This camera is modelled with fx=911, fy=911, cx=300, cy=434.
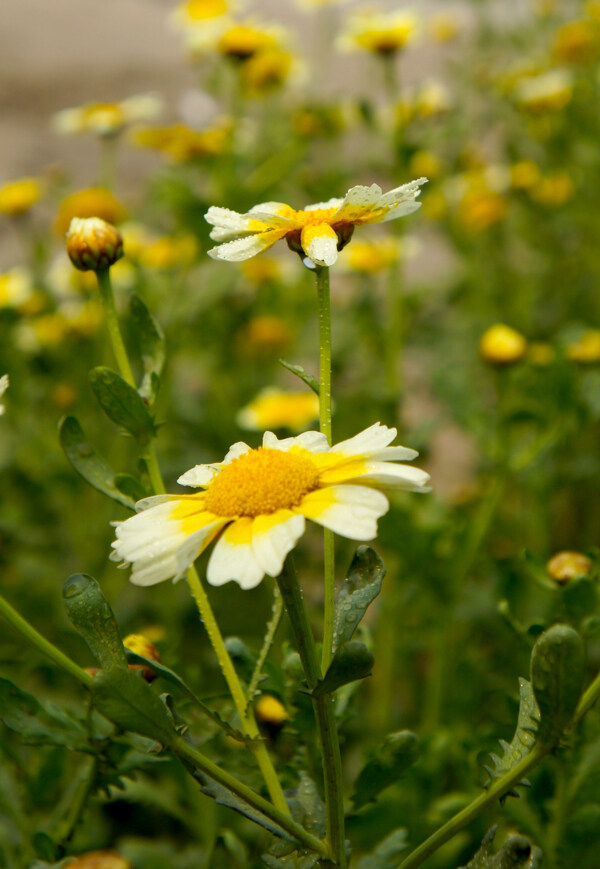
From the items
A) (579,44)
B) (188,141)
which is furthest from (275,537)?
(579,44)

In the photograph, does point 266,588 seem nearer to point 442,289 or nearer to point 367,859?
point 442,289

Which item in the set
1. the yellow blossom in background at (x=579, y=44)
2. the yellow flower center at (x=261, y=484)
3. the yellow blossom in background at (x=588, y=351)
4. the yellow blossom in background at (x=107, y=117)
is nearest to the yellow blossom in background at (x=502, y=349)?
the yellow blossom in background at (x=588, y=351)

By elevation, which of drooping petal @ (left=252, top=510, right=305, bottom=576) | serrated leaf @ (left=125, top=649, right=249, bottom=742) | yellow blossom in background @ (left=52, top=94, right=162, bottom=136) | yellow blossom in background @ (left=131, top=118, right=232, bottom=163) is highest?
drooping petal @ (left=252, top=510, right=305, bottom=576)

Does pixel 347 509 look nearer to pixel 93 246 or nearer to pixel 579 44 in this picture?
pixel 93 246

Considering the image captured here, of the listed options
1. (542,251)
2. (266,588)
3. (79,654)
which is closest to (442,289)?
(542,251)

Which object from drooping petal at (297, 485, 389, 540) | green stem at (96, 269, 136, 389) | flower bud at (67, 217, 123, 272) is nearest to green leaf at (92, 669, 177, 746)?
drooping petal at (297, 485, 389, 540)

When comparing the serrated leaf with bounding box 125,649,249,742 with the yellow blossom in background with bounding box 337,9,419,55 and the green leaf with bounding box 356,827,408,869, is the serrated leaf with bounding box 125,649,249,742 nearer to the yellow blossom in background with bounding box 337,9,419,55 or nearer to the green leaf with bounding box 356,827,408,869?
the green leaf with bounding box 356,827,408,869
